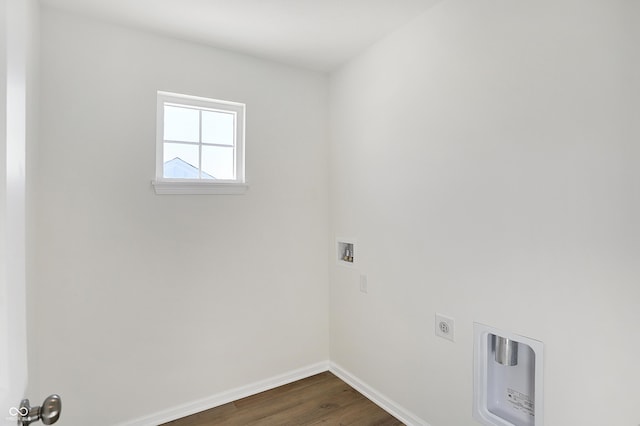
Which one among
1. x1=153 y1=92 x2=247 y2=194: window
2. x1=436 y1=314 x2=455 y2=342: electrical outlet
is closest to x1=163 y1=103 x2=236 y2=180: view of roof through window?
x1=153 y1=92 x2=247 y2=194: window

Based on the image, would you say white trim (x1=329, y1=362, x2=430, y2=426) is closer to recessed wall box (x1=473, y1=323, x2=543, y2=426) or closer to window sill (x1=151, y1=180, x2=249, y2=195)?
recessed wall box (x1=473, y1=323, x2=543, y2=426)

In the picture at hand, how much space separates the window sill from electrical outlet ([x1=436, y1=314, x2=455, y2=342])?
157 centimetres

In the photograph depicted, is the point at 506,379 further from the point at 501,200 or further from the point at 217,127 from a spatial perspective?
the point at 217,127

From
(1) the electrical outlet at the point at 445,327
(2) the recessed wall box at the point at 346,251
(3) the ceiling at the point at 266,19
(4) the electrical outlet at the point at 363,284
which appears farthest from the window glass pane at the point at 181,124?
(1) the electrical outlet at the point at 445,327

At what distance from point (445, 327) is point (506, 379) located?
362 millimetres

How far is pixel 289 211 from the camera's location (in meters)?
2.68

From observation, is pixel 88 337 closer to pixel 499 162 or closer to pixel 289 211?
pixel 289 211

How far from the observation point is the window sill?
216 cm

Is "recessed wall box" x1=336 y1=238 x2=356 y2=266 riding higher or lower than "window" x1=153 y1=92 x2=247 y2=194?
lower

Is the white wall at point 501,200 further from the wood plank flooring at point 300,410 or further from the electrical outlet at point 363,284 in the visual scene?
the wood plank flooring at point 300,410

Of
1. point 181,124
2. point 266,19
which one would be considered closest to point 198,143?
point 181,124

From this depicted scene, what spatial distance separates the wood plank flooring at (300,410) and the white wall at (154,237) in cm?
15

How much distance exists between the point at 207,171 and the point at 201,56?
796 millimetres

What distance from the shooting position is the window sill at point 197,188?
85.1 inches
